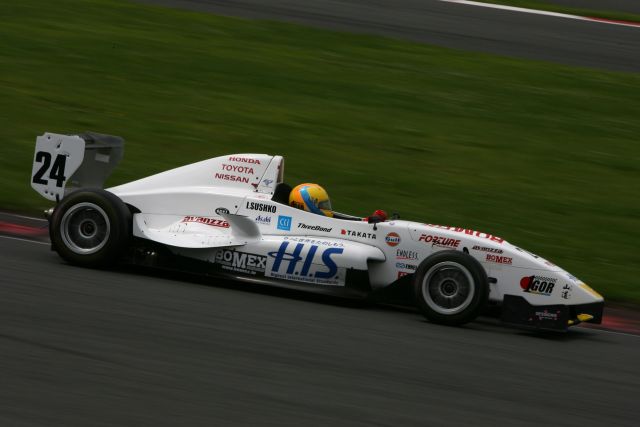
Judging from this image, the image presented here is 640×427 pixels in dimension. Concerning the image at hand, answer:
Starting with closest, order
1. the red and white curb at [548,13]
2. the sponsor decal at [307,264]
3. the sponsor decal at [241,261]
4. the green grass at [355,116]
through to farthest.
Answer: the sponsor decal at [307,264]
the sponsor decal at [241,261]
the green grass at [355,116]
the red and white curb at [548,13]

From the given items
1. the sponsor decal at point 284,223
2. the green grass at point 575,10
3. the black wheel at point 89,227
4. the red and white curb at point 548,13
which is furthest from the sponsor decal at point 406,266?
the green grass at point 575,10

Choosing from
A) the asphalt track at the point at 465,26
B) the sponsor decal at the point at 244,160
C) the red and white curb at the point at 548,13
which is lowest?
the sponsor decal at the point at 244,160

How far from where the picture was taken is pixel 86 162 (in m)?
8.67

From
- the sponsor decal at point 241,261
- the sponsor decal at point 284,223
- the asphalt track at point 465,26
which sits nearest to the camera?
the sponsor decal at point 241,261

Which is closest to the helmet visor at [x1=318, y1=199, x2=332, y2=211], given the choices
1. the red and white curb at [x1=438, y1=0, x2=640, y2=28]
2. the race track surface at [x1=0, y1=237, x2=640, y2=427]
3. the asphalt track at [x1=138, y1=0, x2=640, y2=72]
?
the race track surface at [x1=0, y1=237, x2=640, y2=427]

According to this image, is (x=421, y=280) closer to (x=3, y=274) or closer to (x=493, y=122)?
(x=3, y=274)

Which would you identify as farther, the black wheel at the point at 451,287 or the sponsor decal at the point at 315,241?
the sponsor decal at the point at 315,241

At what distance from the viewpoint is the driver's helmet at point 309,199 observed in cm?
804

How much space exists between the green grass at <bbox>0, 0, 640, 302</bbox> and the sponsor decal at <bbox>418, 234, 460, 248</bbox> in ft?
7.58

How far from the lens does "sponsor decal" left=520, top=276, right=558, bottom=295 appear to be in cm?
746

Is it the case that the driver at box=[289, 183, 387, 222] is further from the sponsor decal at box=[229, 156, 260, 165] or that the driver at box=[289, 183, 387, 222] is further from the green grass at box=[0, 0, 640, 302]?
the green grass at box=[0, 0, 640, 302]

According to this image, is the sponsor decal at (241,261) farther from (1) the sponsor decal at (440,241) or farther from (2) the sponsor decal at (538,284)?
(2) the sponsor decal at (538,284)

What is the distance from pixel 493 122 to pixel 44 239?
24.4 feet

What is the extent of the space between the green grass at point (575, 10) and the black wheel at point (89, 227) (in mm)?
13938
